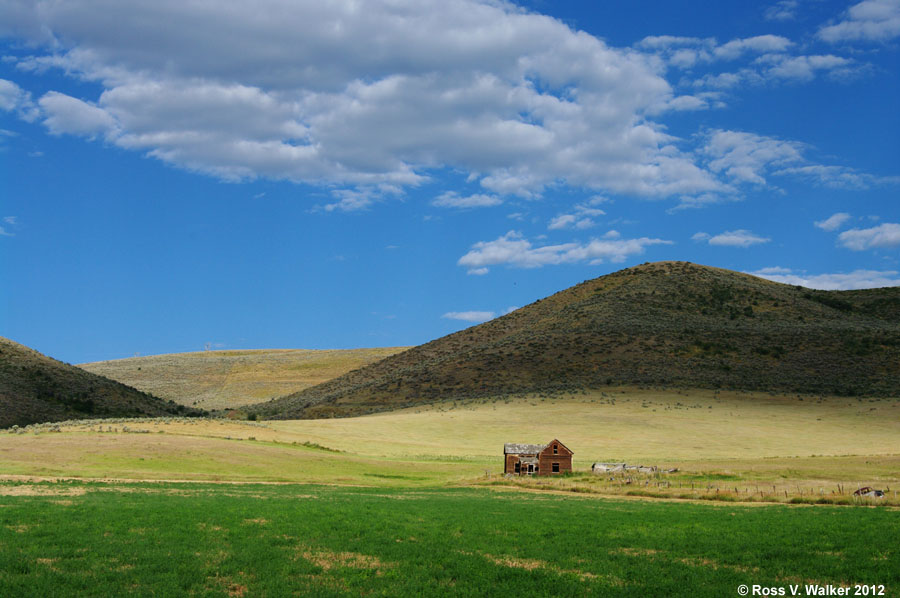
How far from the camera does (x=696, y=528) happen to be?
22891 mm

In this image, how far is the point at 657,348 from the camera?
105m

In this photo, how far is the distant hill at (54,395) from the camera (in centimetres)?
7775

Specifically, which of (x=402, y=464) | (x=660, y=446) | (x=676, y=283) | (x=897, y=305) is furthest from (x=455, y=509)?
(x=897, y=305)

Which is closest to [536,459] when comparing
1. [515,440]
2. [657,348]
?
[515,440]

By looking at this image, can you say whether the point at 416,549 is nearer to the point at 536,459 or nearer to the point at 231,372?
the point at 536,459

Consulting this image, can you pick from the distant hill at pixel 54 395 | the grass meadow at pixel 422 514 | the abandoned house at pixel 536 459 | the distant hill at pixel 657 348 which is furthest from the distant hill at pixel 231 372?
the abandoned house at pixel 536 459

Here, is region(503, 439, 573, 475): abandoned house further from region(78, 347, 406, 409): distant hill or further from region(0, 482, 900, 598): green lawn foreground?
region(78, 347, 406, 409): distant hill

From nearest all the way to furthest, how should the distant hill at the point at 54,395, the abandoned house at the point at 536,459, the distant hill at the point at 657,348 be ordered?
the abandoned house at the point at 536,459 → the distant hill at the point at 54,395 → the distant hill at the point at 657,348

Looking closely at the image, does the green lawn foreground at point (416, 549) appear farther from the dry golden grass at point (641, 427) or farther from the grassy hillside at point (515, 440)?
the dry golden grass at point (641, 427)

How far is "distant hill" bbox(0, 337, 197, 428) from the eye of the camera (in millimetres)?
77750

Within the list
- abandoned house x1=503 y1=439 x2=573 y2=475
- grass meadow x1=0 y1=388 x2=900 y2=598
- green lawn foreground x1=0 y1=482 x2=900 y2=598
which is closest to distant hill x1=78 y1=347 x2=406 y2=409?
grass meadow x1=0 y1=388 x2=900 y2=598

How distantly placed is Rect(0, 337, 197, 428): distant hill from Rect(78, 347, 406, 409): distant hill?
96.4 ft

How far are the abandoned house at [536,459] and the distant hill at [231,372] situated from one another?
278 feet

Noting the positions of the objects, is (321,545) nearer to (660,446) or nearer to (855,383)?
(660,446)
